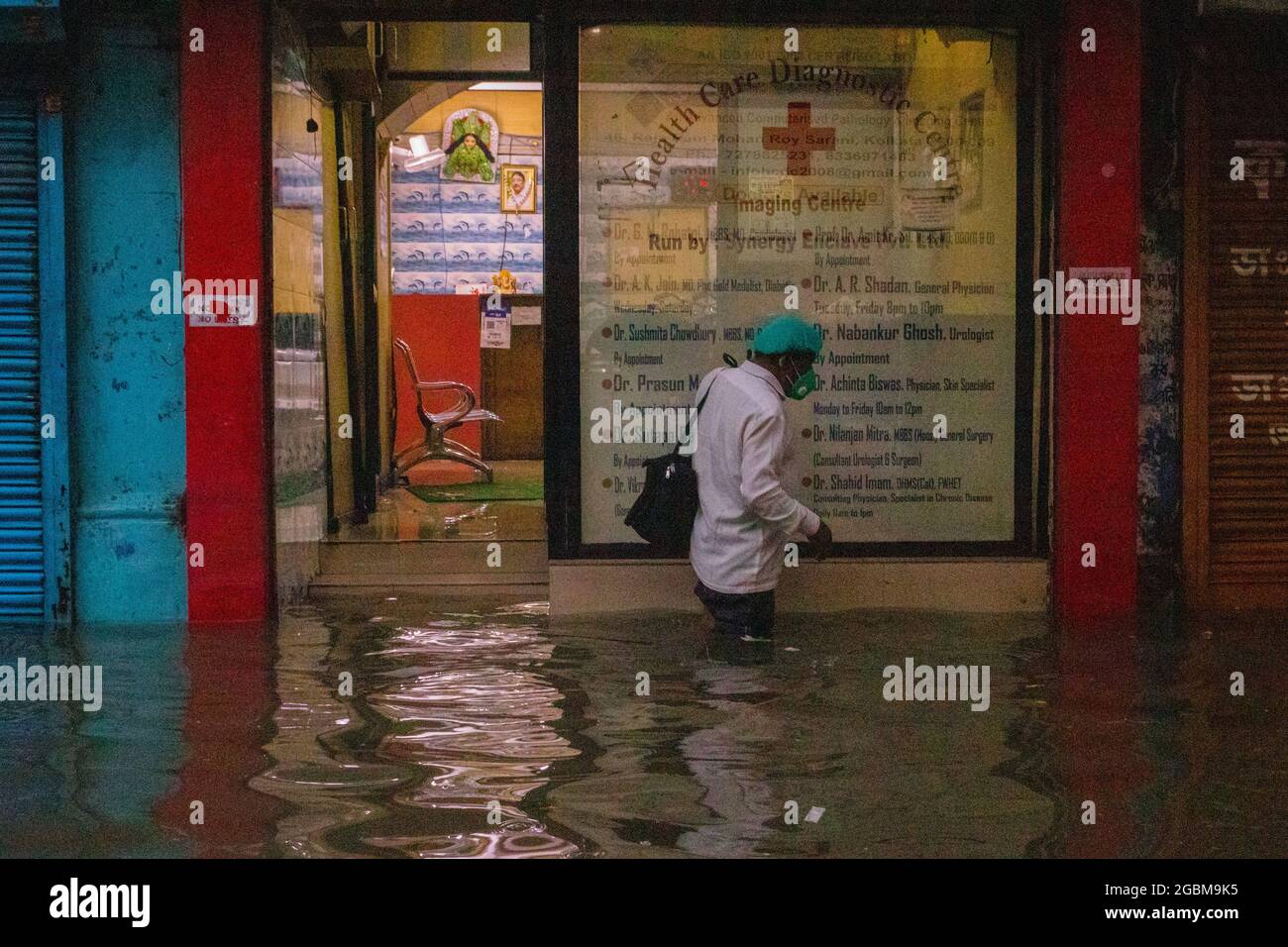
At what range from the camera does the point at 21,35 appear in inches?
356

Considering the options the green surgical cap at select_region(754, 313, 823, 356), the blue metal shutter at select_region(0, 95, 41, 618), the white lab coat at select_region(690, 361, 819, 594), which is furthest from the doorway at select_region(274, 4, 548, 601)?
the green surgical cap at select_region(754, 313, 823, 356)

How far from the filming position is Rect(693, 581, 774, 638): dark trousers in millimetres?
8438

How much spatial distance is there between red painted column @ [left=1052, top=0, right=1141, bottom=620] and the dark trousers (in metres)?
2.16

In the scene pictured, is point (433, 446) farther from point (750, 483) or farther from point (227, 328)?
point (750, 483)

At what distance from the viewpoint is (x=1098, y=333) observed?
9.62 m

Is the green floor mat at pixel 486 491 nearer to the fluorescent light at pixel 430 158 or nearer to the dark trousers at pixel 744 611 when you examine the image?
the dark trousers at pixel 744 611

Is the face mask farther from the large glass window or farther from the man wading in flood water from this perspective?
the large glass window

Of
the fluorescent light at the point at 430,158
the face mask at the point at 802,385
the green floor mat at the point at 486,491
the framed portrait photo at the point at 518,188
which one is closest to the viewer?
the face mask at the point at 802,385

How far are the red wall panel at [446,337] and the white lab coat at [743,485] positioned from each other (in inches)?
416

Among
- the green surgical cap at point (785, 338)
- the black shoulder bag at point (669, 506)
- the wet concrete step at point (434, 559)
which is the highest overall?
the green surgical cap at point (785, 338)

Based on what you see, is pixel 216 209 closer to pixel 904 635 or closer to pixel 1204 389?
pixel 904 635

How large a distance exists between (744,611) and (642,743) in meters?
2.07

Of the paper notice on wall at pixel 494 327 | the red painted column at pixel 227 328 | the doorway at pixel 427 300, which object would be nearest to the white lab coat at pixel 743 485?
the doorway at pixel 427 300

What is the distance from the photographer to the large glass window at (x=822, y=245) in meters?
9.70
